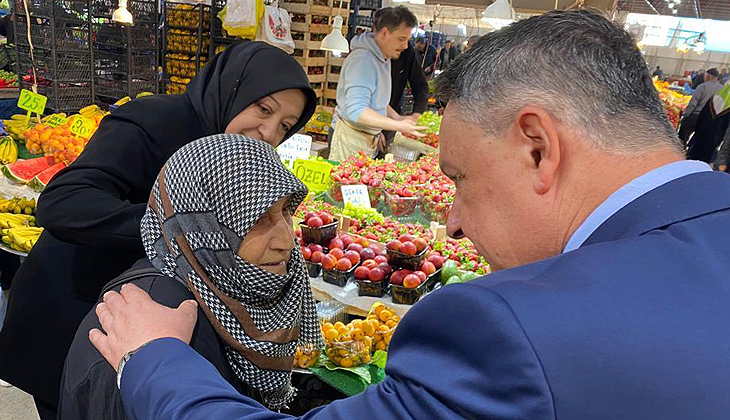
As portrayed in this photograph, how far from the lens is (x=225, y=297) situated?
4.14 feet

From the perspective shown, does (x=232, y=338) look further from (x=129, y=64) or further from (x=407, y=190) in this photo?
(x=129, y=64)

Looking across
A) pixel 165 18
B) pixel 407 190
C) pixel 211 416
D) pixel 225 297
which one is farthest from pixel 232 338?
pixel 165 18

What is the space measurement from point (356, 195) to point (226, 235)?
83.1 inches

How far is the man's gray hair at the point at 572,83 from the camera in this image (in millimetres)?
747

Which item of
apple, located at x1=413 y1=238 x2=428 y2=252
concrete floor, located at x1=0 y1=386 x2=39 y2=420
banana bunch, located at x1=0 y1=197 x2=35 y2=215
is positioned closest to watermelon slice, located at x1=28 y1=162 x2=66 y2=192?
banana bunch, located at x1=0 y1=197 x2=35 y2=215

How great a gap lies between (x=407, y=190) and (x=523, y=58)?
261 centimetres

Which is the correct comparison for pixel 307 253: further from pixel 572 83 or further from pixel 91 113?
pixel 91 113

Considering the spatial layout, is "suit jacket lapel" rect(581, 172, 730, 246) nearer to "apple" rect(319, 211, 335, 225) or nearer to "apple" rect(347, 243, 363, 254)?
"apple" rect(347, 243, 363, 254)

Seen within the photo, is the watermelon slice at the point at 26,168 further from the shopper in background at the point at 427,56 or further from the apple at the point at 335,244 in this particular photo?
the shopper in background at the point at 427,56

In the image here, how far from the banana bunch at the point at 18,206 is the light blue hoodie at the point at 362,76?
7.43 ft

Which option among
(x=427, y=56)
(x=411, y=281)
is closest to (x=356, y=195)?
(x=411, y=281)

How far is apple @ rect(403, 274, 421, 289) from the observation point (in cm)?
234

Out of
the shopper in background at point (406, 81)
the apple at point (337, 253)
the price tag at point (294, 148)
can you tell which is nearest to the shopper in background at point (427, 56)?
the shopper in background at point (406, 81)

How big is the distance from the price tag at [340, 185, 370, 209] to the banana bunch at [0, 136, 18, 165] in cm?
244
